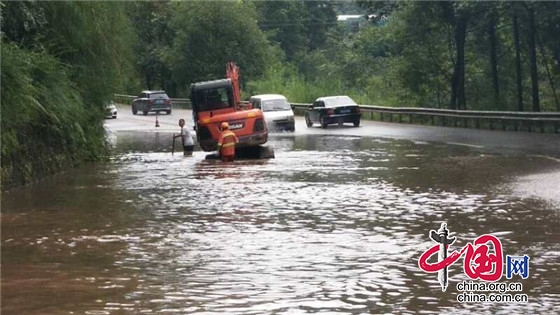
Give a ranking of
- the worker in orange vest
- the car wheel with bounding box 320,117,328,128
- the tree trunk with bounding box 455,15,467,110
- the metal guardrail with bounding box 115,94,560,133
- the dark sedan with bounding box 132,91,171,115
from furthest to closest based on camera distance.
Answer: the dark sedan with bounding box 132,91,171,115
the tree trunk with bounding box 455,15,467,110
the car wheel with bounding box 320,117,328,128
the metal guardrail with bounding box 115,94,560,133
the worker in orange vest

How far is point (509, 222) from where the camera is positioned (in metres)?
15.0

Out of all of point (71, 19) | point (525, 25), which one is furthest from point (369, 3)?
point (71, 19)

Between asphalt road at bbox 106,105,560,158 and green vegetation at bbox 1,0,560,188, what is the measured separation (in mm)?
4869

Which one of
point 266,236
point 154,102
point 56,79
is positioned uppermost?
point 56,79

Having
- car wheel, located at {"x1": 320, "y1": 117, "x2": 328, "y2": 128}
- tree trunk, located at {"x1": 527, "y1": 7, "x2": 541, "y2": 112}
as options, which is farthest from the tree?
tree trunk, located at {"x1": 527, "y1": 7, "x2": 541, "y2": 112}

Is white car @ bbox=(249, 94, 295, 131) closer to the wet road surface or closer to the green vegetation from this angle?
the green vegetation

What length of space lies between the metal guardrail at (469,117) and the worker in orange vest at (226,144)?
5.04 metres

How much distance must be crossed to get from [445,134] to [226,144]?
45.6 ft

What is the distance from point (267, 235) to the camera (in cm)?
1435

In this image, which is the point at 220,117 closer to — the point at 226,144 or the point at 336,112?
the point at 226,144

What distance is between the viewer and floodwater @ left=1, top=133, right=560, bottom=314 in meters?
10.2

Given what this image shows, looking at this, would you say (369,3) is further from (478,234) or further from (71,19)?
(478,234)

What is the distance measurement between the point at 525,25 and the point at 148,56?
48982 millimetres

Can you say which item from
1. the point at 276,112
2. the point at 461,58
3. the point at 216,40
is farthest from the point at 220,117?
the point at 216,40
